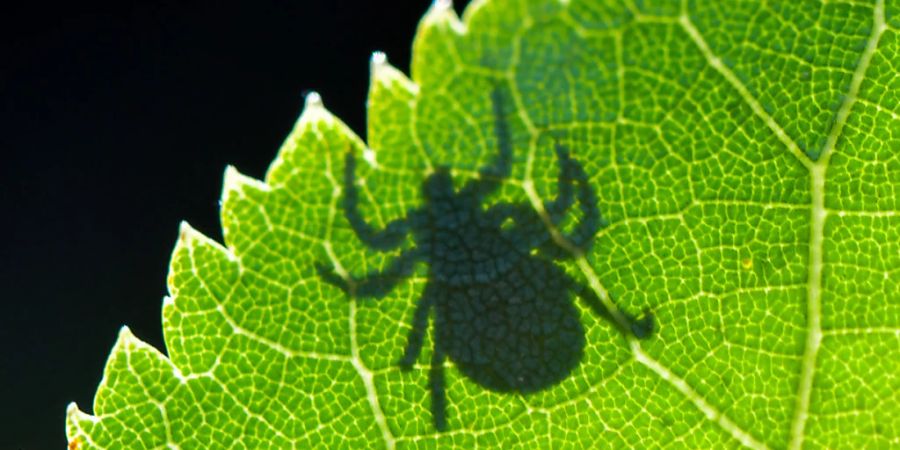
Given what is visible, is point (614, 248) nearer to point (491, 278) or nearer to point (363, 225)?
point (491, 278)

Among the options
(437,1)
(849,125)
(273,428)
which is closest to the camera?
(437,1)

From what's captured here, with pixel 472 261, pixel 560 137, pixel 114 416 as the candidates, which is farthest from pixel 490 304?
pixel 114 416

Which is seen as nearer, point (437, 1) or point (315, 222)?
point (437, 1)

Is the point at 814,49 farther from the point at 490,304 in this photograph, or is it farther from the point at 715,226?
the point at 490,304

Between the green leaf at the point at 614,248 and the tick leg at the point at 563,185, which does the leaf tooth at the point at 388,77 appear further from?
the tick leg at the point at 563,185

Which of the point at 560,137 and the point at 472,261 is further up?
the point at 560,137

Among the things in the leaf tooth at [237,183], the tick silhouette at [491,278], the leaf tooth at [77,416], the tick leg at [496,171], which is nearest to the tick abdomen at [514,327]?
the tick silhouette at [491,278]

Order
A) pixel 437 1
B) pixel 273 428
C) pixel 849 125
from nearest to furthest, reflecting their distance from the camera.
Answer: pixel 437 1 < pixel 849 125 < pixel 273 428
